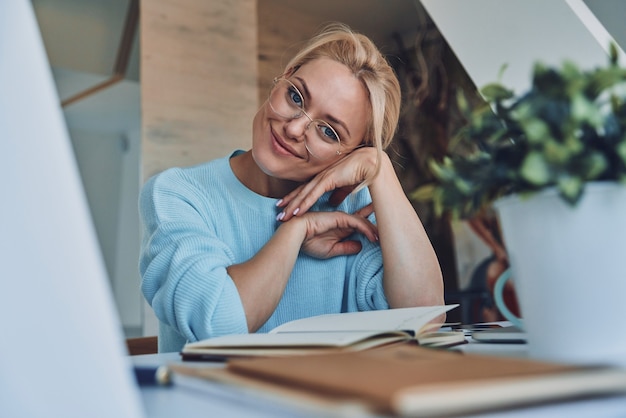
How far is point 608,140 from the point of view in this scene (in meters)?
0.49

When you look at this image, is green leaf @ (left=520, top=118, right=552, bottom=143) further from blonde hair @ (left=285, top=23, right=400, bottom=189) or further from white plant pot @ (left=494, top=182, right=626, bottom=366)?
blonde hair @ (left=285, top=23, right=400, bottom=189)

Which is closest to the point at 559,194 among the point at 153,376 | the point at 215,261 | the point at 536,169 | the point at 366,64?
the point at 536,169

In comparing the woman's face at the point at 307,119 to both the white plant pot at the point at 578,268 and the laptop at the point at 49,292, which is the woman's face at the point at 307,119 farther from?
the laptop at the point at 49,292

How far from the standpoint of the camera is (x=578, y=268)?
0.50 meters

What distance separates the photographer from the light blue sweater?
36.9 inches

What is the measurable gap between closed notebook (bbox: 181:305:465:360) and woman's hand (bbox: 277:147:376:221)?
424mm

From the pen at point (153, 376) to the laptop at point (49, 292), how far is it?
23 cm

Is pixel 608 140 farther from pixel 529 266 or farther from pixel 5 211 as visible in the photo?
pixel 5 211

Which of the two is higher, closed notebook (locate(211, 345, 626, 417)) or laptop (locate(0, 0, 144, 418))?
laptop (locate(0, 0, 144, 418))

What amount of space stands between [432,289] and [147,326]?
211 centimetres

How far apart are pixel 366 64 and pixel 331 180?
0.97ft

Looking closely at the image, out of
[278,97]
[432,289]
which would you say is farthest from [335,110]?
[432,289]

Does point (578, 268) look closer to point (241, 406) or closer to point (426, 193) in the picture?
point (426, 193)

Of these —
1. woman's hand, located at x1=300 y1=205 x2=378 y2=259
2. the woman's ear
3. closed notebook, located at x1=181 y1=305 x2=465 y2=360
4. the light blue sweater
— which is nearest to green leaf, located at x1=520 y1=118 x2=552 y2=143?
closed notebook, located at x1=181 y1=305 x2=465 y2=360
